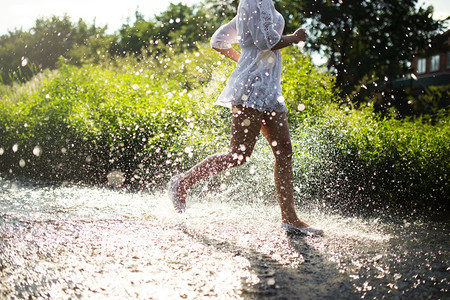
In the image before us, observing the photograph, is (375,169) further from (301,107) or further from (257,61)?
(257,61)

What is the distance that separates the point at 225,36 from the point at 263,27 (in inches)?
23.6

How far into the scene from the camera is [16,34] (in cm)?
5312

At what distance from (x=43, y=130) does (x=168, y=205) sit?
4.02 m

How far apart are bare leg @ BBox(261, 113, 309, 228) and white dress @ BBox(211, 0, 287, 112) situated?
11 cm

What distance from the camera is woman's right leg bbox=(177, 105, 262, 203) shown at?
354 cm

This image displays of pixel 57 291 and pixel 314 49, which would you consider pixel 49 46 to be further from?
pixel 57 291

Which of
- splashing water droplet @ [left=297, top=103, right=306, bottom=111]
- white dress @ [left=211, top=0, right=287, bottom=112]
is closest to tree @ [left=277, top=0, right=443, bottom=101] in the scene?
splashing water droplet @ [left=297, top=103, right=306, bottom=111]

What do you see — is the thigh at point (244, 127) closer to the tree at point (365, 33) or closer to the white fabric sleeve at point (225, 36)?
the white fabric sleeve at point (225, 36)

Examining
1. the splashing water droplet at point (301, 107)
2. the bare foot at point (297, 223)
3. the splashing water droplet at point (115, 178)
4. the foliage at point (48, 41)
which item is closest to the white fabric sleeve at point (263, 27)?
the bare foot at point (297, 223)

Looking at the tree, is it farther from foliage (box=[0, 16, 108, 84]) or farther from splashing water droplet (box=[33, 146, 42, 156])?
foliage (box=[0, 16, 108, 84])

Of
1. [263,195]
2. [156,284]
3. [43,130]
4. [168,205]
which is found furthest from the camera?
[43,130]

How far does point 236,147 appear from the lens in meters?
3.61

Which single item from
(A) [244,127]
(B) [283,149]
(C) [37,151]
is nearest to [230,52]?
(A) [244,127]

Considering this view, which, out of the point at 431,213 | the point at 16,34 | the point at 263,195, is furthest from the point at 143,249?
the point at 16,34
